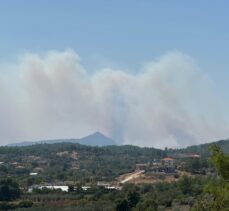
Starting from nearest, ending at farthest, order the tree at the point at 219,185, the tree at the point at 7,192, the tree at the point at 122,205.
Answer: the tree at the point at 219,185 → the tree at the point at 122,205 → the tree at the point at 7,192

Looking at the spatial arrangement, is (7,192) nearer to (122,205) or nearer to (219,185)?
(122,205)

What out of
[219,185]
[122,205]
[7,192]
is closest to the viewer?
[219,185]

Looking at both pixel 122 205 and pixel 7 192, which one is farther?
pixel 7 192

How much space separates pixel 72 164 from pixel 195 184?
4586 inches

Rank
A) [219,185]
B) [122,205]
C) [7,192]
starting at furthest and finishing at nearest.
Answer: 1. [7,192]
2. [122,205]
3. [219,185]

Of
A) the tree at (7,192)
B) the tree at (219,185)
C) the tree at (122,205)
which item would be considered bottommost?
the tree at (122,205)

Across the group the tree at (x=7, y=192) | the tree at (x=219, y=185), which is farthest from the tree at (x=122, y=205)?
the tree at (x=219, y=185)

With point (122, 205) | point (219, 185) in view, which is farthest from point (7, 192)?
point (219, 185)

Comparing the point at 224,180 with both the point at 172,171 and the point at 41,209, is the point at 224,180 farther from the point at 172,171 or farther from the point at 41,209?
the point at 172,171

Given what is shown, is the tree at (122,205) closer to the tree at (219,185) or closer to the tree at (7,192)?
the tree at (7,192)

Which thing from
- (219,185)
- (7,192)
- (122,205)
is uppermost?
(219,185)

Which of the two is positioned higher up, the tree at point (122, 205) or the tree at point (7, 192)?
the tree at point (7, 192)

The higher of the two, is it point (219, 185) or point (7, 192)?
point (219, 185)

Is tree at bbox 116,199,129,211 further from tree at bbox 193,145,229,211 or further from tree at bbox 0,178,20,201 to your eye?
tree at bbox 193,145,229,211
